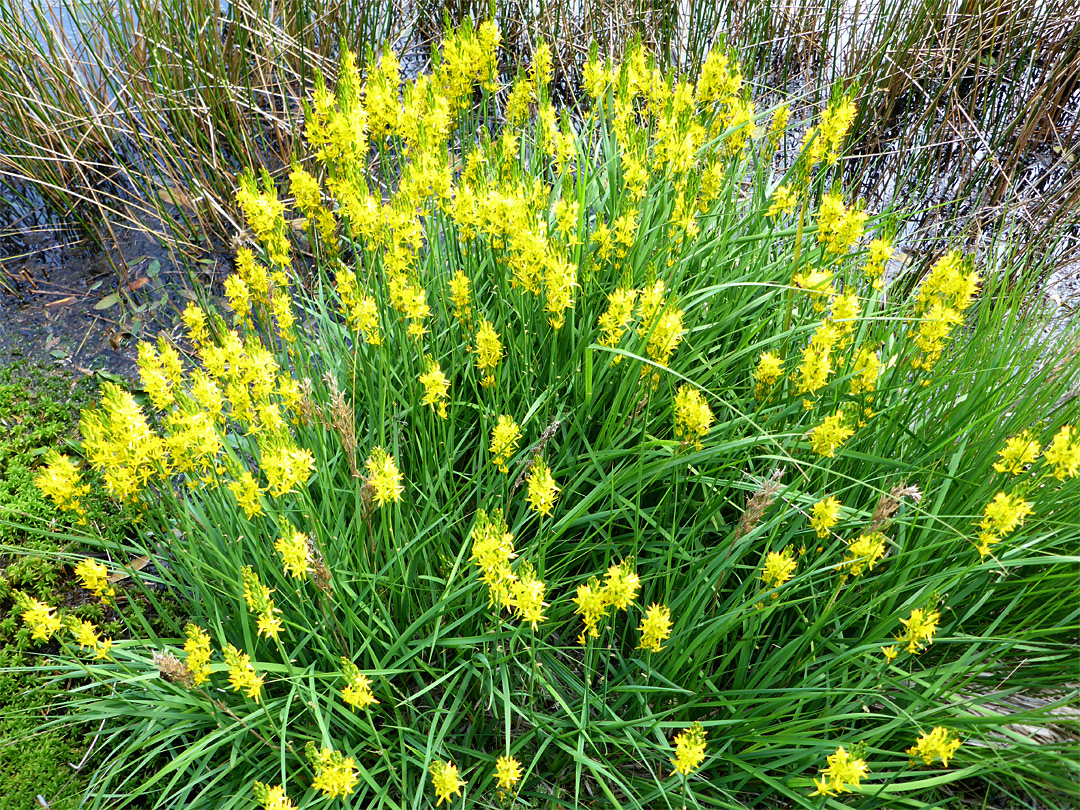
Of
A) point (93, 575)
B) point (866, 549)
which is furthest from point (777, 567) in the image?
point (93, 575)

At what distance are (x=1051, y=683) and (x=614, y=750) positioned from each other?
154cm

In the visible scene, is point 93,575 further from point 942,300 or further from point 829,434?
point 942,300

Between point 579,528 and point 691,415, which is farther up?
point 691,415

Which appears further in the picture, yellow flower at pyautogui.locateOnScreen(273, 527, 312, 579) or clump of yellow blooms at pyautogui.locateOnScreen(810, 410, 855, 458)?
clump of yellow blooms at pyautogui.locateOnScreen(810, 410, 855, 458)

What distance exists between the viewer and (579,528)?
3.04 metres

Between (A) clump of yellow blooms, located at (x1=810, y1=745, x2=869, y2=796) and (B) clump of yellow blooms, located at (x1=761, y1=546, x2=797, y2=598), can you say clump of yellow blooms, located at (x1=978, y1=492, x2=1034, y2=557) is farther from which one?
(A) clump of yellow blooms, located at (x1=810, y1=745, x2=869, y2=796)

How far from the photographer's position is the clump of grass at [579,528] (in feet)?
7.31

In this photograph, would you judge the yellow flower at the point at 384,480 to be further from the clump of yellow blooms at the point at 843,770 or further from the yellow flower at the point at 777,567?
the clump of yellow blooms at the point at 843,770

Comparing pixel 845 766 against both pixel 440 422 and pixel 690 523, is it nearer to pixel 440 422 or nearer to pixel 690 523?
pixel 690 523

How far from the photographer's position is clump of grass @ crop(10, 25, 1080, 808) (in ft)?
7.31

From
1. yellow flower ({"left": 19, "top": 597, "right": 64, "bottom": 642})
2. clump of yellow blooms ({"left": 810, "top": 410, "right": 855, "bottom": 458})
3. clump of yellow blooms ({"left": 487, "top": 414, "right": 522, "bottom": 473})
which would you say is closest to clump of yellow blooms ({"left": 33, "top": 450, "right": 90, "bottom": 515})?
yellow flower ({"left": 19, "top": 597, "right": 64, "bottom": 642})

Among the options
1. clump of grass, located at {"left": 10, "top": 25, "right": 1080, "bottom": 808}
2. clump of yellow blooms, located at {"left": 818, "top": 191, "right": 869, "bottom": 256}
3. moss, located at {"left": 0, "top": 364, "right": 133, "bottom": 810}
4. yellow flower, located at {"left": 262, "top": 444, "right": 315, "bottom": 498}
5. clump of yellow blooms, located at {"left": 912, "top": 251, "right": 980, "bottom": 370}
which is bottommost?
moss, located at {"left": 0, "top": 364, "right": 133, "bottom": 810}

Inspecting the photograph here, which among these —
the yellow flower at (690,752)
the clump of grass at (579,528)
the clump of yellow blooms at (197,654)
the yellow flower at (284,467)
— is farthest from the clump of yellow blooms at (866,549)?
the clump of yellow blooms at (197,654)

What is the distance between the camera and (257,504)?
227cm
